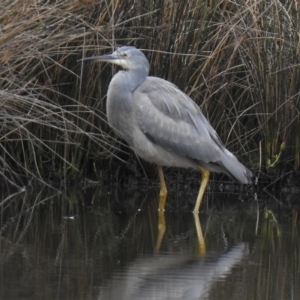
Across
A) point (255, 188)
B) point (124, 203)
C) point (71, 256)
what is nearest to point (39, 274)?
point (71, 256)

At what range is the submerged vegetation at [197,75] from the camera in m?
8.54

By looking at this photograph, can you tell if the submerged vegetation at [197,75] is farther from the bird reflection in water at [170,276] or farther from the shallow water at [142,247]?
the bird reflection in water at [170,276]

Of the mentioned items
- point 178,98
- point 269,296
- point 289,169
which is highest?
point 178,98

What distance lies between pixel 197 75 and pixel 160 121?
0.99m

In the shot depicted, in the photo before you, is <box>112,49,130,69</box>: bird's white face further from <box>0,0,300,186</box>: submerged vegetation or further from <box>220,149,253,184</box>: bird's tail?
<box>220,149,253,184</box>: bird's tail

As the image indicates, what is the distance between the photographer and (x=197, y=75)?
29.2 ft

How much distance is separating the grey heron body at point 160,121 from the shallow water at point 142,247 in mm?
452

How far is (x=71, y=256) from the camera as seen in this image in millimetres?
5895

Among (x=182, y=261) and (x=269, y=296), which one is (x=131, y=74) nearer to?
(x=182, y=261)

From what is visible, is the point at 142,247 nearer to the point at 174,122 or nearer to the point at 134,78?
the point at 174,122

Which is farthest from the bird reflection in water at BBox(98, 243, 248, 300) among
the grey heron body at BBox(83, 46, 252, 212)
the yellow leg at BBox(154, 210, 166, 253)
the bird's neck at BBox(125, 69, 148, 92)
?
the bird's neck at BBox(125, 69, 148, 92)

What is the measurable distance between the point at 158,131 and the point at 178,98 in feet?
1.08

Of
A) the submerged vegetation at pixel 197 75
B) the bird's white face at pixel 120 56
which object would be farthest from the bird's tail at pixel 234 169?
the bird's white face at pixel 120 56

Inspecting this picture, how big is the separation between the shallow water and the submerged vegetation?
1.51 ft
